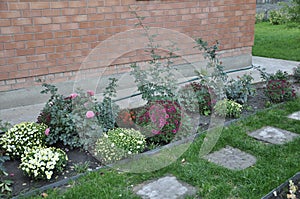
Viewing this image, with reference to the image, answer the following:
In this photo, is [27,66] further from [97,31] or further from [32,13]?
[97,31]

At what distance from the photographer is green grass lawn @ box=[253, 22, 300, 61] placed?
8.86 metres

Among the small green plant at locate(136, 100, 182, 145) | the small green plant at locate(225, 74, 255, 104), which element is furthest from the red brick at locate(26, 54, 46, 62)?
the small green plant at locate(225, 74, 255, 104)

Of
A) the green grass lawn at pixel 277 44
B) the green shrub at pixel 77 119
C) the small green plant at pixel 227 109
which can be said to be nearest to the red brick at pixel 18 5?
the green shrub at pixel 77 119

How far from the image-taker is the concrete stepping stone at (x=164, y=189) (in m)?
2.67

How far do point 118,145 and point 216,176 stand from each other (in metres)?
0.94

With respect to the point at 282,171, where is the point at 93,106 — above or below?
above

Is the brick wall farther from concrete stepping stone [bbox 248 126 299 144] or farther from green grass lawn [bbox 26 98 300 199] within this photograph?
concrete stepping stone [bbox 248 126 299 144]

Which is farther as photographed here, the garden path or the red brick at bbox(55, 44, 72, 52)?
the red brick at bbox(55, 44, 72, 52)

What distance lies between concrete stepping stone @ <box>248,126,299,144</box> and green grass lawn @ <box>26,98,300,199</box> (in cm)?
11

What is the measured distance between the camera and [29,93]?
4973 millimetres

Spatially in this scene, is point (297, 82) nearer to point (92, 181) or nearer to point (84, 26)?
point (84, 26)

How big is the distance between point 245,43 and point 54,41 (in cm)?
404

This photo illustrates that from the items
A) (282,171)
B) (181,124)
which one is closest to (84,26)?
(181,124)

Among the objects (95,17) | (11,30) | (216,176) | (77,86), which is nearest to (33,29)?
(11,30)
